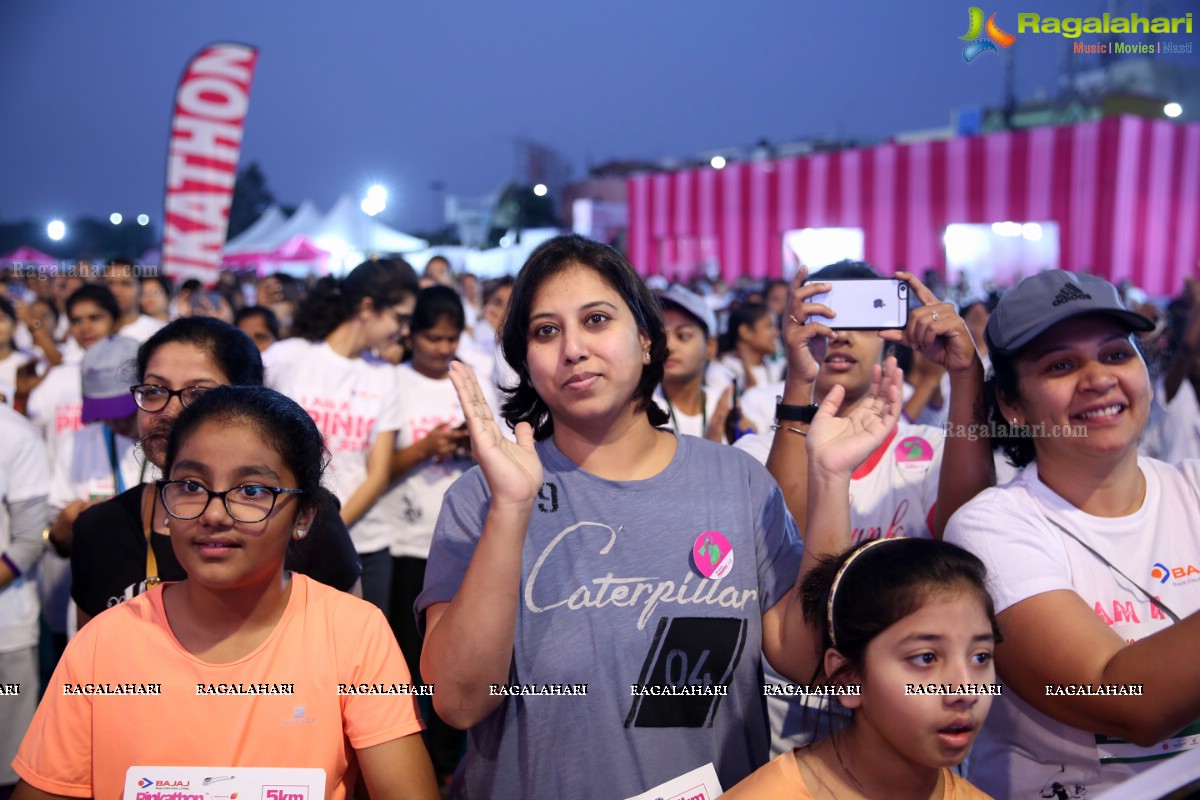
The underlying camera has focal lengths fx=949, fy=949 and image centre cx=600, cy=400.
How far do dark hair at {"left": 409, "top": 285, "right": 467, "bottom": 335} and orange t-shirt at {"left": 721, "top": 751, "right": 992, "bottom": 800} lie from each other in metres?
3.20

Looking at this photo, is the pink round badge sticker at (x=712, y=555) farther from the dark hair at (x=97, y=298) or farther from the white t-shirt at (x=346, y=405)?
the dark hair at (x=97, y=298)

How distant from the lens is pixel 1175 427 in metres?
4.85

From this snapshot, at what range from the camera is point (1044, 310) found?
2178 mm

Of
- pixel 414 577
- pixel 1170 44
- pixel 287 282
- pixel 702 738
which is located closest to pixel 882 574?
pixel 702 738

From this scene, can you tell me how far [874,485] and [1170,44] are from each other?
5449 millimetres

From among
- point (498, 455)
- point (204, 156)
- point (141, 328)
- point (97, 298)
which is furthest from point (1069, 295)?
point (204, 156)

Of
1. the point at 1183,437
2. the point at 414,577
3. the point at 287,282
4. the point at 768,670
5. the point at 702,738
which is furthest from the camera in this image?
the point at 287,282

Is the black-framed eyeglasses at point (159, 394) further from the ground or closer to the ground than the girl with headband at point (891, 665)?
further from the ground

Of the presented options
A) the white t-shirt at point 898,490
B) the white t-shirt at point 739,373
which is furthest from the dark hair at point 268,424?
the white t-shirt at point 739,373

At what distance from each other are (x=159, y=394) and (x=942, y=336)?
215 centimetres

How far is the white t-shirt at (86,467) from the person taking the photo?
3.74m

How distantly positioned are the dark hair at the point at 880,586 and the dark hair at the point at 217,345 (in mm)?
1780

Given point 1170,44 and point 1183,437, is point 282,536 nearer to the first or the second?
point 1183,437

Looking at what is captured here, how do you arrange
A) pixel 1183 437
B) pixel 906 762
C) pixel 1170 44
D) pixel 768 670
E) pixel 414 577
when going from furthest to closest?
pixel 1170 44 < pixel 1183 437 < pixel 414 577 < pixel 768 670 < pixel 906 762
